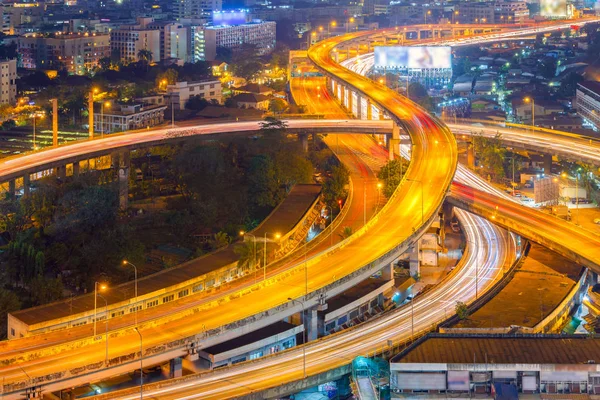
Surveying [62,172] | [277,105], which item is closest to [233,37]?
[277,105]

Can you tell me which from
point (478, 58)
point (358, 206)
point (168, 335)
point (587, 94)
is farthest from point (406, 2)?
point (168, 335)

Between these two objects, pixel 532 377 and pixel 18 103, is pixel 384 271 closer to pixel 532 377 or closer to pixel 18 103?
pixel 532 377

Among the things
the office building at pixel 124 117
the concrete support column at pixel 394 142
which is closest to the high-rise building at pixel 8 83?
the office building at pixel 124 117

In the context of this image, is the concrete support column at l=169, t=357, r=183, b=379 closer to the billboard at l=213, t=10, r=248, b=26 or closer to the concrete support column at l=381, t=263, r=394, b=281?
the concrete support column at l=381, t=263, r=394, b=281

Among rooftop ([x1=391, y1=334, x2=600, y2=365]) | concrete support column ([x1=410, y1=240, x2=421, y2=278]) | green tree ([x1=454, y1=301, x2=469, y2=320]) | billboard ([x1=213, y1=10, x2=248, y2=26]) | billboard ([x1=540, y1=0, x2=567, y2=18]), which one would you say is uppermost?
billboard ([x1=540, y1=0, x2=567, y2=18])

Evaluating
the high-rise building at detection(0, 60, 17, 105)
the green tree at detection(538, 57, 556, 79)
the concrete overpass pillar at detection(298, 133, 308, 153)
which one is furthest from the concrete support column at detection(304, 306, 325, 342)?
the green tree at detection(538, 57, 556, 79)

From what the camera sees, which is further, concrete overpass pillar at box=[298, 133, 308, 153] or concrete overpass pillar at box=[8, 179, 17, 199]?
concrete overpass pillar at box=[298, 133, 308, 153]
